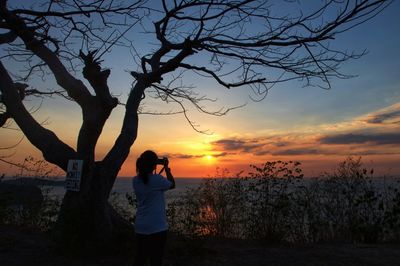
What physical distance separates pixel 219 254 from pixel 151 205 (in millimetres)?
2816

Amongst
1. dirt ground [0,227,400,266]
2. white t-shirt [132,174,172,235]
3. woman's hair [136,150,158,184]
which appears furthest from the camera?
dirt ground [0,227,400,266]

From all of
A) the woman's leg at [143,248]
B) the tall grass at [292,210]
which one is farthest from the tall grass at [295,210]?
the woman's leg at [143,248]

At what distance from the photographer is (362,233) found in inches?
348

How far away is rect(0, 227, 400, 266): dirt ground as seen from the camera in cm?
657

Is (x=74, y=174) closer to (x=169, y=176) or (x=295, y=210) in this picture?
(x=169, y=176)

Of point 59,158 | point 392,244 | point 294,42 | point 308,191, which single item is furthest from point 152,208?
point 392,244

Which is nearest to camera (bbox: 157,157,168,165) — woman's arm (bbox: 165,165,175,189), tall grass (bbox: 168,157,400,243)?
woman's arm (bbox: 165,165,175,189)

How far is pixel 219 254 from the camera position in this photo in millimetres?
7238

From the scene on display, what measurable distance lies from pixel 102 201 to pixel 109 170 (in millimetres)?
533

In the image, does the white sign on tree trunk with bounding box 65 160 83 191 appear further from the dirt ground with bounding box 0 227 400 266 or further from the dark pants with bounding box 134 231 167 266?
the dark pants with bounding box 134 231 167 266

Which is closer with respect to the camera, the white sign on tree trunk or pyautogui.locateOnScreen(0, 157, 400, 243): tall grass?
the white sign on tree trunk

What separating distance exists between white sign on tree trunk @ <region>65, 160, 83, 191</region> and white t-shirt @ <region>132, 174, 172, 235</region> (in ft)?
7.59

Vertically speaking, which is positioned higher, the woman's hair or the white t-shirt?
the woman's hair

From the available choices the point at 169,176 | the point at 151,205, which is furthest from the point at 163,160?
the point at 151,205
